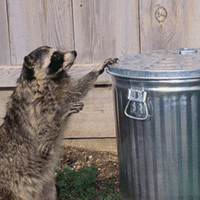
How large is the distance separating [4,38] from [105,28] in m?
1.14

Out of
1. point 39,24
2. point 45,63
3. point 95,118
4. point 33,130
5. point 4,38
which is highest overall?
point 39,24

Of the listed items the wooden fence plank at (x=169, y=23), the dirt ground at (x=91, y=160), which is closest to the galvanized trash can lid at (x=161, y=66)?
the wooden fence plank at (x=169, y=23)

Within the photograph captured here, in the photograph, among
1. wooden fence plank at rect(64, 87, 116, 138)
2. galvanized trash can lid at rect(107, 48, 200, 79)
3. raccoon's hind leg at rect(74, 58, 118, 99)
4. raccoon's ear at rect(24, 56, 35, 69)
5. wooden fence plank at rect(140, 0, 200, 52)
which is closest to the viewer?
galvanized trash can lid at rect(107, 48, 200, 79)

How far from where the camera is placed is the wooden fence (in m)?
3.41

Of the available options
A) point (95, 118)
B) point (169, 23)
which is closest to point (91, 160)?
point (95, 118)

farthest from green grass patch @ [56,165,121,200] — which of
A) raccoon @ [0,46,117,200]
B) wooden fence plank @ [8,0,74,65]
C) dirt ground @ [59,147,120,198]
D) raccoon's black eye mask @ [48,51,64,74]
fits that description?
wooden fence plank @ [8,0,74,65]

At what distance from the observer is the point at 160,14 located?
3.40m

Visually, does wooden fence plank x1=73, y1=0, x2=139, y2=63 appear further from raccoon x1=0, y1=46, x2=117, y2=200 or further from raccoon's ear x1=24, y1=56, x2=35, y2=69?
raccoon's ear x1=24, y1=56, x2=35, y2=69

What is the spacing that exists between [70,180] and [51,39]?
155 cm

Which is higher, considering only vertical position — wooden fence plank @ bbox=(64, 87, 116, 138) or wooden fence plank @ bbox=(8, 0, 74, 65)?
wooden fence plank @ bbox=(8, 0, 74, 65)

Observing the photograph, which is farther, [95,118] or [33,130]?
[95,118]

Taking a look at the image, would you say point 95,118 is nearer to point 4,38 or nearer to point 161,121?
point 4,38

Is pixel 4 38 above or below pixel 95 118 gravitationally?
above

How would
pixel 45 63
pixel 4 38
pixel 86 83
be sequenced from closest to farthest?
pixel 45 63 → pixel 86 83 → pixel 4 38
